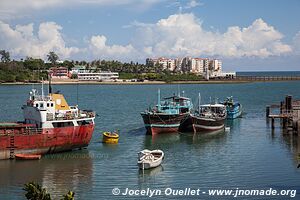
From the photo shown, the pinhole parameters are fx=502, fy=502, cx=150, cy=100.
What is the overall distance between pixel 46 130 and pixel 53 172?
5.71m

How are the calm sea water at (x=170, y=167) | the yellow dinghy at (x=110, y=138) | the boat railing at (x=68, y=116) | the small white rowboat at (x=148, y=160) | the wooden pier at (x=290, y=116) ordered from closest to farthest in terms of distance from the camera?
the calm sea water at (x=170, y=167) < the small white rowboat at (x=148, y=160) < the boat railing at (x=68, y=116) < the yellow dinghy at (x=110, y=138) < the wooden pier at (x=290, y=116)

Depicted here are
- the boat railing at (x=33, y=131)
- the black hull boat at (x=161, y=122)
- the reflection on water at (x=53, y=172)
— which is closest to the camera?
the reflection on water at (x=53, y=172)

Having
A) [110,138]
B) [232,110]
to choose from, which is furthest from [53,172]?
[232,110]

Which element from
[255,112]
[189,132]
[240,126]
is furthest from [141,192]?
[255,112]

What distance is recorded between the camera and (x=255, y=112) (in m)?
89.5

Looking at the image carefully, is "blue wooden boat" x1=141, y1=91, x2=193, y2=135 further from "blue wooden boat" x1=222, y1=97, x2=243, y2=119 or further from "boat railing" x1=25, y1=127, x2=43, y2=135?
"boat railing" x1=25, y1=127, x2=43, y2=135

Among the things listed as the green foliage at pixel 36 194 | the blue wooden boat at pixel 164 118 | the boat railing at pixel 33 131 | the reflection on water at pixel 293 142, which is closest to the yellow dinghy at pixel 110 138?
the blue wooden boat at pixel 164 118

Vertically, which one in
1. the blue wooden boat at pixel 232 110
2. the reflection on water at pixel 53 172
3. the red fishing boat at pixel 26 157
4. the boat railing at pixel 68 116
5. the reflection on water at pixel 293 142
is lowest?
the reflection on water at pixel 53 172

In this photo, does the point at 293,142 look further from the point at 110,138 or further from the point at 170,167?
the point at 110,138

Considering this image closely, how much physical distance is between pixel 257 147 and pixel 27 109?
72.8 feet

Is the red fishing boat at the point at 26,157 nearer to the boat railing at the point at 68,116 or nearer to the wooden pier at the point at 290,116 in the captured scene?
the boat railing at the point at 68,116

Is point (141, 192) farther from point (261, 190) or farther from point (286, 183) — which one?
point (286, 183)

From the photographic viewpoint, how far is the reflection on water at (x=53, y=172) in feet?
110

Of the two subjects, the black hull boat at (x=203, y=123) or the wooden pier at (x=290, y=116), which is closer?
the wooden pier at (x=290, y=116)
